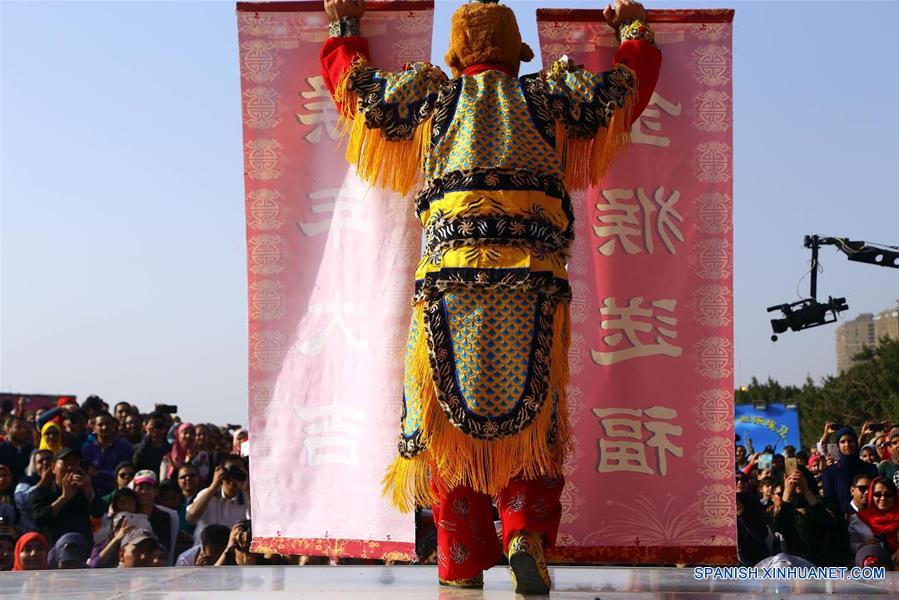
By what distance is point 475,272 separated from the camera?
13.4 feet

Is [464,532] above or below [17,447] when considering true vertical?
above

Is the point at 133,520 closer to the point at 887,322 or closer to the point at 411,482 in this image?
the point at 411,482

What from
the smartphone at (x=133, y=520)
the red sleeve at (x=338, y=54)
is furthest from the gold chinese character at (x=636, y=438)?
the smartphone at (x=133, y=520)

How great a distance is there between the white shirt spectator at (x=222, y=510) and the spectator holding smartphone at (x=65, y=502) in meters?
0.65

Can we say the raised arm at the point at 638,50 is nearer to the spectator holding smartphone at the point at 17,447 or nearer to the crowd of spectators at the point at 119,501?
the crowd of spectators at the point at 119,501

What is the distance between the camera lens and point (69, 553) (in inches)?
270

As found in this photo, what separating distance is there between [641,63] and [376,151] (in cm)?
108

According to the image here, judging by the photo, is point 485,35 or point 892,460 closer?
point 485,35

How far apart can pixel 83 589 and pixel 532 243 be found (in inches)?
82.6

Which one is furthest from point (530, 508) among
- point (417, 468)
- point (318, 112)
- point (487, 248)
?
point (318, 112)

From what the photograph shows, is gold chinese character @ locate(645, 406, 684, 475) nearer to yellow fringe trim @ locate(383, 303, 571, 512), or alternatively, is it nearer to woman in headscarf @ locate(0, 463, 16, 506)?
yellow fringe trim @ locate(383, 303, 571, 512)

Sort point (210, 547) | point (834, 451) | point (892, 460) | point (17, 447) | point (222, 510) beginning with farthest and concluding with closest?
point (834, 451)
point (892, 460)
point (17, 447)
point (222, 510)
point (210, 547)

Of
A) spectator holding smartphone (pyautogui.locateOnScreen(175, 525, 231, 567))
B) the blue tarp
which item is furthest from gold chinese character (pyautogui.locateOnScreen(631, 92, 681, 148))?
the blue tarp

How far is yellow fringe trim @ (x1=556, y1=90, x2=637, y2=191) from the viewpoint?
14.5 ft
